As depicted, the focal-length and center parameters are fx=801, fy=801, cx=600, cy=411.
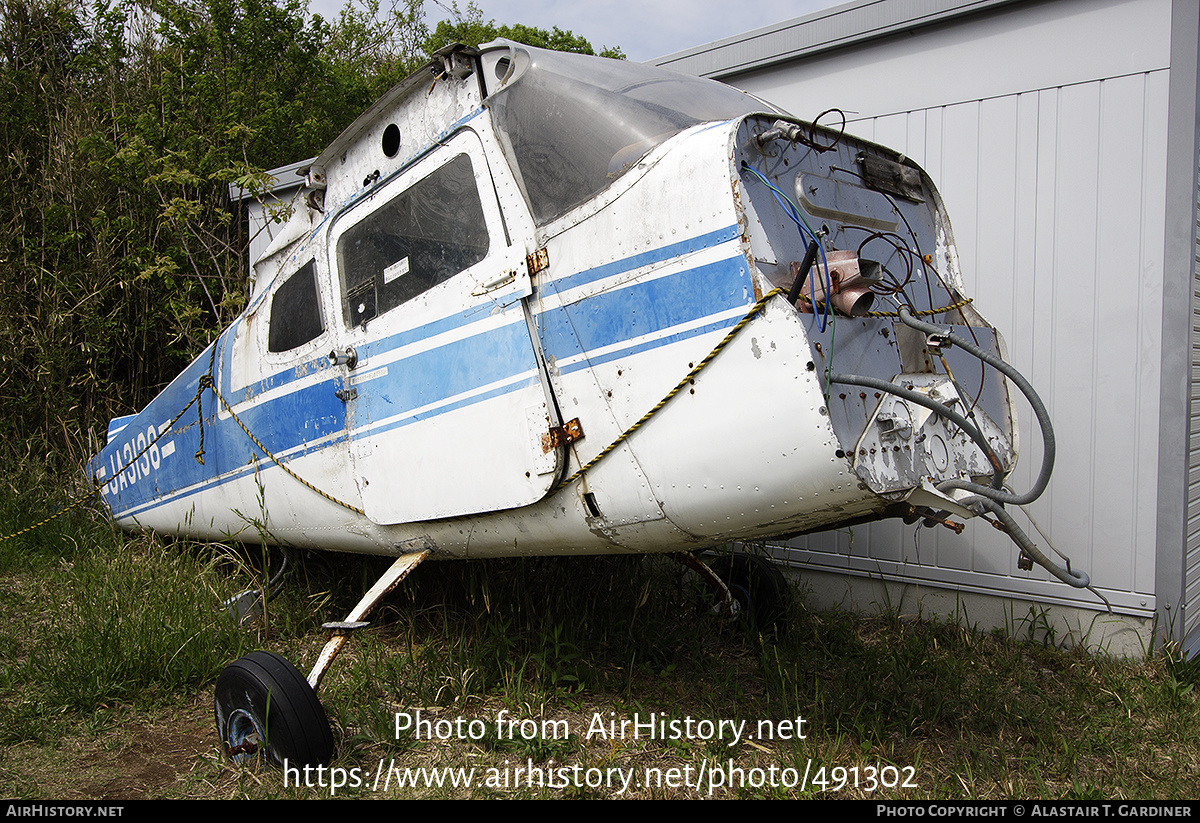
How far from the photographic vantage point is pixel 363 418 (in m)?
3.53

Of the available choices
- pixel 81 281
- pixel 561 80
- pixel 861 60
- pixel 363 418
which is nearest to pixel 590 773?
pixel 363 418

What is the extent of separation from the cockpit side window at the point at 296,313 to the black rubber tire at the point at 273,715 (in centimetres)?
151

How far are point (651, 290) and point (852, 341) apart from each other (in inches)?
27.1

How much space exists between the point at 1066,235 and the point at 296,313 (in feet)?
13.5

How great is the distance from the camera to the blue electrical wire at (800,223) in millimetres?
2541

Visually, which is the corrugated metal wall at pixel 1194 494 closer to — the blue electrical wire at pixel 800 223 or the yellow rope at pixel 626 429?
the yellow rope at pixel 626 429

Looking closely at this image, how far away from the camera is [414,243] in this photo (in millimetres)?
3418

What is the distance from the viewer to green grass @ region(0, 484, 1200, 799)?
3.13 metres

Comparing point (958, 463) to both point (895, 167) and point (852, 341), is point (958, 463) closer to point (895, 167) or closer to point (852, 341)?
point (852, 341)

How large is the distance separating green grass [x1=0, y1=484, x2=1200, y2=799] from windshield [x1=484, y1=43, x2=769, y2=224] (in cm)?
203

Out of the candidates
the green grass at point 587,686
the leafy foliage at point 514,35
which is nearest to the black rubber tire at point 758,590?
the green grass at point 587,686

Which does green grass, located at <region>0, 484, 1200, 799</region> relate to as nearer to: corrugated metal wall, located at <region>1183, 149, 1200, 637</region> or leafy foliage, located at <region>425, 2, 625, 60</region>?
corrugated metal wall, located at <region>1183, 149, 1200, 637</region>

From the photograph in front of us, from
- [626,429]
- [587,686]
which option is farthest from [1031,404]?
[587,686]

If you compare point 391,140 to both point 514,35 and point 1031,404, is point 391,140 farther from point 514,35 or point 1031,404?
point 514,35
